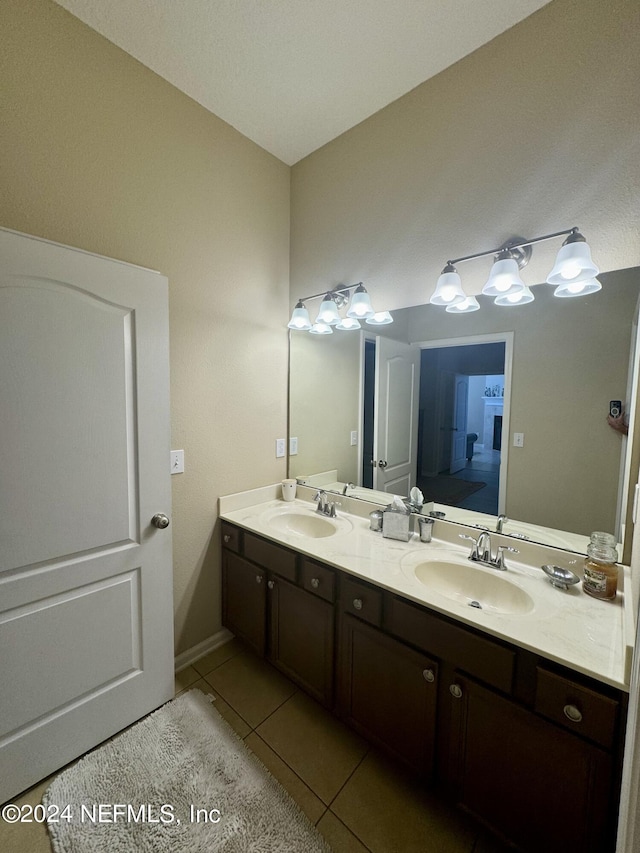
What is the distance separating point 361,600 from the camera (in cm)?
128

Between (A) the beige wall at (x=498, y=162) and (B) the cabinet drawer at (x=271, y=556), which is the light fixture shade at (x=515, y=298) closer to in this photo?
(A) the beige wall at (x=498, y=162)

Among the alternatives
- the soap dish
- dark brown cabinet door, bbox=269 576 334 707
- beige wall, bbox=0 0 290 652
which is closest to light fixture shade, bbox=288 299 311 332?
beige wall, bbox=0 0 290 652

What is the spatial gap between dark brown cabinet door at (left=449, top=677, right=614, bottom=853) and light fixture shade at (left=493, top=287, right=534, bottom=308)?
1352 mm

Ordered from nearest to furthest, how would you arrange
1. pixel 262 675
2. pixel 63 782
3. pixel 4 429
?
pixel 4 429, pixel 63 782, pixel 262 675

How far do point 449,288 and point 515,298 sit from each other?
255 millimetres

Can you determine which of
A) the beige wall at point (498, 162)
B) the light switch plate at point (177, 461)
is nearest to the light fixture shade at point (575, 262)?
the beige wall at point (498, 162)

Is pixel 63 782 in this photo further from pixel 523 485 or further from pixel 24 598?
pixel 523 485

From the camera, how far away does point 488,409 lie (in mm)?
A: 1494

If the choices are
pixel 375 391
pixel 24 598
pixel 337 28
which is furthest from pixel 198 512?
pixel 337 28

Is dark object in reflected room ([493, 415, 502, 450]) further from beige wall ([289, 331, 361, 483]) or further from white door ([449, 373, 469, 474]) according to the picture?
beige wall ([289, 331, 361, 483])

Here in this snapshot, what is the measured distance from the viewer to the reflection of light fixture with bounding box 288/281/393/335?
1745 millimetres

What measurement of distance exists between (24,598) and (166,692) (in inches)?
31.9

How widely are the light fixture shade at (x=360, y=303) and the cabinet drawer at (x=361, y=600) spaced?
4.16ft

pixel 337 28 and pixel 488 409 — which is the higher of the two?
pixel 337 28
